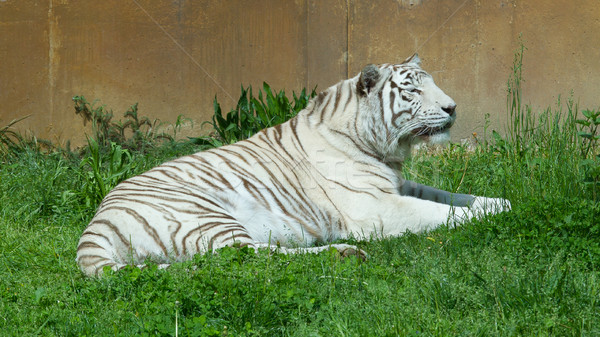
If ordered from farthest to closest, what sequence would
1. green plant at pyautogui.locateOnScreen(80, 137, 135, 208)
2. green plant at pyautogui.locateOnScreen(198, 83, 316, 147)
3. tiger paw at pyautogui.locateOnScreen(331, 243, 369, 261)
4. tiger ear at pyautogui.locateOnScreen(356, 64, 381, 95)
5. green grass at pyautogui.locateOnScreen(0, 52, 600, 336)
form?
green plant at pyautogui.locateOnScreen(198, 83, 316, 147) < green plant at pyautogui.locateOnScreen(80, 137, 135, 208) < tiger ear at pyautogui.locateOnScreen(356, 64, 381, 95) < tiger paw at pyautogui.locateOnScreen(331, 243, 369, 261) < green grass at pyautogui.locateOnScreen(0, 52, 600, 336)

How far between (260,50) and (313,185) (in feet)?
10.8

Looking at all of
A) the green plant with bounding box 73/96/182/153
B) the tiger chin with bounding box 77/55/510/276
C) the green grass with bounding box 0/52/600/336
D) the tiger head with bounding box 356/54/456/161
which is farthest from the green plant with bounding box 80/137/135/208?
the tiger head with bounding box 356/54/456/161

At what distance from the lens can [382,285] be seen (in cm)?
284

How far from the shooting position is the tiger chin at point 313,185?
3688 millimetres

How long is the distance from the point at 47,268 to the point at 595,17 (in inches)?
231

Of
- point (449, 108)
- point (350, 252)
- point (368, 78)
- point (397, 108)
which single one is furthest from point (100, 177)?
point (449, 108)

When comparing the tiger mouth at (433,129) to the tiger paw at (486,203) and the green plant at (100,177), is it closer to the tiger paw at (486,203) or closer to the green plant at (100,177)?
the tiger paw at (486,203)

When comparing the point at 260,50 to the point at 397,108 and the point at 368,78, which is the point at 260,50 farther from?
the point at 397,108

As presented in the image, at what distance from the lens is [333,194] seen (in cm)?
438

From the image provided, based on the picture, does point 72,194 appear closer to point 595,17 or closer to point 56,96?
point 56,96

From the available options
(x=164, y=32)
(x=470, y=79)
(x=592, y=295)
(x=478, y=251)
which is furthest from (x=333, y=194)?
(x=164, y=32)

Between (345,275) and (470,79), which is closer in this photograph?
(345,275)

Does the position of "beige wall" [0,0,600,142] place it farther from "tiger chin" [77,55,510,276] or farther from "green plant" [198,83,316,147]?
"tiger chin" [77,55,510,276]

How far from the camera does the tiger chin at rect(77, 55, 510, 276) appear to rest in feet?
12.1
